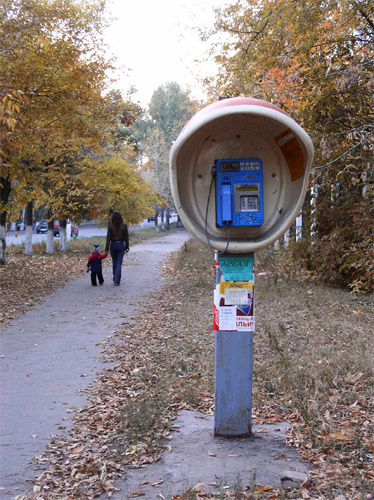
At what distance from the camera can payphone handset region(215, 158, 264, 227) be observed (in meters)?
4.05

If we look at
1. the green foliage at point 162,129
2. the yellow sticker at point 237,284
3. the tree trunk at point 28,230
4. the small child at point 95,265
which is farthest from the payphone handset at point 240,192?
the green foliage at point 162,129

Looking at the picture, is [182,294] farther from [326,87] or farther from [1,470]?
[1,470]

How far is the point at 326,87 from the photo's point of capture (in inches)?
410

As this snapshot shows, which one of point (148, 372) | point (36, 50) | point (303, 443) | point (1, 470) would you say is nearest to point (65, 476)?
point (1, 470)

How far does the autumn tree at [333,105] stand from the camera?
9.80 meters

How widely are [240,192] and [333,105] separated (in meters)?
7.74

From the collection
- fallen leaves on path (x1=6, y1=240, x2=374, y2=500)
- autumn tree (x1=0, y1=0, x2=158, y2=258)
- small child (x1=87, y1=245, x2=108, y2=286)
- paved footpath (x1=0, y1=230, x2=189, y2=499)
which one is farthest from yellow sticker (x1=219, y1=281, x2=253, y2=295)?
small child (x1=87, y1=245, x2=108, y2=286)

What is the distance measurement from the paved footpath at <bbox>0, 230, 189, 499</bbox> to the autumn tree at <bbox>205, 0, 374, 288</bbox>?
14.2 feet

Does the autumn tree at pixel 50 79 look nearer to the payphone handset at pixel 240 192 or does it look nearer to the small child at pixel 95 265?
the small child at pixel 95 265

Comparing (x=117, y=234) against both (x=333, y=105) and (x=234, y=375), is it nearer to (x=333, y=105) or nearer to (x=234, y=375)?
(x=333, y=105)

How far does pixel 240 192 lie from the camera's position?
4.07 m

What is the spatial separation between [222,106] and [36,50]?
31.2 ft

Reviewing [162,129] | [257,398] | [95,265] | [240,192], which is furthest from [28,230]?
[162,129]

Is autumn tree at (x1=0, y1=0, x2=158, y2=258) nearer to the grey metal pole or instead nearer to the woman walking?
the woman walking
